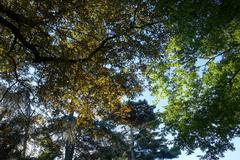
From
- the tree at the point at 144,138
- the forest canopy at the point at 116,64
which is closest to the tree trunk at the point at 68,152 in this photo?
the tree at the point at 144,138

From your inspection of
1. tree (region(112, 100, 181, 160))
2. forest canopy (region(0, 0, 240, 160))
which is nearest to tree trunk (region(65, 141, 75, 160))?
tree (region(112, 100, 181, 160))

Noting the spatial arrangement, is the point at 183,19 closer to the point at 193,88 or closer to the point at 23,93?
the point at 23,93

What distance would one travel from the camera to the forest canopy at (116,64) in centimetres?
1488

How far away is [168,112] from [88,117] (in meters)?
8.25

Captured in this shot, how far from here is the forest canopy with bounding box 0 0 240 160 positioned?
14.9 m

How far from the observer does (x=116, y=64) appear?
658 inches

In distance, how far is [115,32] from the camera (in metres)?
15.6

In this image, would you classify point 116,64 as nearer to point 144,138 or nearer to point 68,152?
point 68,152

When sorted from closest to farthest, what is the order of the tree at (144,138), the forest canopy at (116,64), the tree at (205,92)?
the forest canopy at (116,64) → the tree at (205,92) → the tree at (144,138)

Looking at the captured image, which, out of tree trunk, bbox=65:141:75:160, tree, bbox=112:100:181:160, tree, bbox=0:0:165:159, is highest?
tree, bbox=112:100:181:160

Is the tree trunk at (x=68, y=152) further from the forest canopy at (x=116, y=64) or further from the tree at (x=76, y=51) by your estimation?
the tree at (x=76, y=51)

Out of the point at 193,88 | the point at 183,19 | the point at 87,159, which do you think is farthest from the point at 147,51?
the point at 87,159

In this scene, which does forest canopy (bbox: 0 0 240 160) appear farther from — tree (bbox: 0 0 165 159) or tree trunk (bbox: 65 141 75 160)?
tree trunk (bbox: 65 141 75 160)

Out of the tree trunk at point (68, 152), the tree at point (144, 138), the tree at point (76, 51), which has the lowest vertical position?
the tree at point (76, 51)
